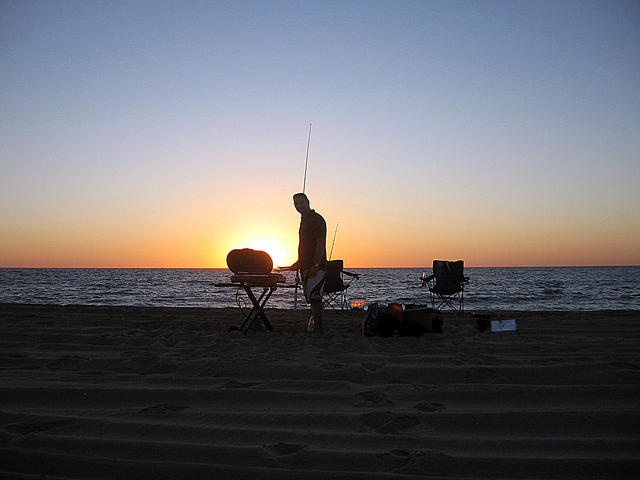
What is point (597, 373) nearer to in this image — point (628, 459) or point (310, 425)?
point (628, 459)

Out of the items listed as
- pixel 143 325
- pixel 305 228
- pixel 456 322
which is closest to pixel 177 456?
pixel 305 228

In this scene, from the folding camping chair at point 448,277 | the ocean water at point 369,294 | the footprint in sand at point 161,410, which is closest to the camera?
the footprint in sand at point 161,410

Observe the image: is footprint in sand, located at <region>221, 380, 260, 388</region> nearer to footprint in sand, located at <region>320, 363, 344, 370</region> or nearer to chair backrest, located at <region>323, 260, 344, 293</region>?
footprint in sand, located at <region>320, 363, 344, 370</region>

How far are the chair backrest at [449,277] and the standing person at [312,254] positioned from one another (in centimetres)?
377

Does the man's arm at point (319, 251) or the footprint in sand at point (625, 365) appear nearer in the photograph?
the footprint in sand at point (625, 365)

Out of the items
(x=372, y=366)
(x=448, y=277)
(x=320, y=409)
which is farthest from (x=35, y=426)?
(x=448, y=277)

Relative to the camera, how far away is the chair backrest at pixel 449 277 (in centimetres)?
839

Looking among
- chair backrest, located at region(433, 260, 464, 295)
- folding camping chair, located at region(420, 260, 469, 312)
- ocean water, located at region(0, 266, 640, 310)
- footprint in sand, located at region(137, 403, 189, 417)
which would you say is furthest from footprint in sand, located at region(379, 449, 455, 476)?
chair backrest, located at region(433, 260, 464, 295)

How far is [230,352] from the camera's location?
392cm

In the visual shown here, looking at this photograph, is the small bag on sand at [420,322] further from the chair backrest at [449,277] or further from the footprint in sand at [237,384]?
the chair backrest at [449,277]

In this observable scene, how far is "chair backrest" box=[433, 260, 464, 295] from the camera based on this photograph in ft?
27.5

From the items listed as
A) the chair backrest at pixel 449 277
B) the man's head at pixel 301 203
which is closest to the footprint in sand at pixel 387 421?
the man's head at pixel 301 203

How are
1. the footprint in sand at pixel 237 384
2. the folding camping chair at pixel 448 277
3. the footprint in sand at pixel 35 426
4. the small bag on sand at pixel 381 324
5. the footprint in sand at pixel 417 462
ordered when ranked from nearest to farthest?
the footprint in sand at pixel 417 462, the footprint in sand at pixel 35 426, the footprint in sand at pixel 237 384, the small bag on sand at pixel 381 324, the folding camping chair at pixel 448 277

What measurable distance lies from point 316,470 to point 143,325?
4.82 m
